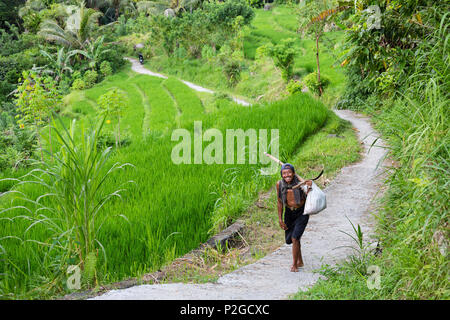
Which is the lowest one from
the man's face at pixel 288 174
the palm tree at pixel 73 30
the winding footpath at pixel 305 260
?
the winding footpath at pixel 305 260

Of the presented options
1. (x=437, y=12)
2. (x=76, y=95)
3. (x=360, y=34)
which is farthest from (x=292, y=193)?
(x=76, y=95)

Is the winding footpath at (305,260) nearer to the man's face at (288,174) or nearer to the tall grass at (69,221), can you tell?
the tall grass at (69,221)

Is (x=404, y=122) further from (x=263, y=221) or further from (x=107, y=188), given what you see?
(x=107, y=188)

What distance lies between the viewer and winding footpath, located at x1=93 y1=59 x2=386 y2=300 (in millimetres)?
2543

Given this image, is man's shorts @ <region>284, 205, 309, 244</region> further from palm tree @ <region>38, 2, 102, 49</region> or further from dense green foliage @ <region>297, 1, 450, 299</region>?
palm tree @ <region>38, 2, 102, 49</region>

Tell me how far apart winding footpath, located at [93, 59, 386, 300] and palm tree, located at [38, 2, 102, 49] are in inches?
803

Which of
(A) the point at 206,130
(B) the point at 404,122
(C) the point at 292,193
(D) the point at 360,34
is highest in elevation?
(D) the point at 360,34

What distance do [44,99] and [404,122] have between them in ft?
19.9

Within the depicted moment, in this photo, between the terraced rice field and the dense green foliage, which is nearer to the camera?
the dense green foliage

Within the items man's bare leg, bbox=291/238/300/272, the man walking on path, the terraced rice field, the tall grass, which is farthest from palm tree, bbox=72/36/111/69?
man's bare leg, bbox=291/238/300/272

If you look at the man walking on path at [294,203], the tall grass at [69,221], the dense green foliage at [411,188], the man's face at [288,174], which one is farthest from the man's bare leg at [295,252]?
the tall grass at [69,221]

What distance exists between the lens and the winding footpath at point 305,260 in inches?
100

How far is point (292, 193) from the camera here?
9.85 ft

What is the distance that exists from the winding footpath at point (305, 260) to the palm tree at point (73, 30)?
2039 centimetres
